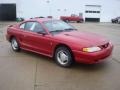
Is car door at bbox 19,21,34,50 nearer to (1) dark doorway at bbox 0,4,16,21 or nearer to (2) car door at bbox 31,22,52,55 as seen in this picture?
(2) car door at bbox 31,22,52,55

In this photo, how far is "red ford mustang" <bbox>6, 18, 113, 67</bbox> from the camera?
650 centimetres

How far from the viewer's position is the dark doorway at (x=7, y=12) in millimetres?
45497

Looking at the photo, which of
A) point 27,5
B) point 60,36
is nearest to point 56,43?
point 60,36

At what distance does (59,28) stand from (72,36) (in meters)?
0.91

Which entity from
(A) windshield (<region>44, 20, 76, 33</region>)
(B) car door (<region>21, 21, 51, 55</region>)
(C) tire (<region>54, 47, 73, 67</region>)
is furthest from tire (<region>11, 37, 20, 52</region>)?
(C) tire (<region>54, 47, 73, 67</region>)

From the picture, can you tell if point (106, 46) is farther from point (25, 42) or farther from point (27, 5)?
point (27, 5)

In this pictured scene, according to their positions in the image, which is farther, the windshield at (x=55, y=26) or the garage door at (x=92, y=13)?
the garage door at (x=92, y=13)

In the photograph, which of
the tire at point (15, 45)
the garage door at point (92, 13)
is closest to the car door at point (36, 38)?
the tire at point (15, 45)

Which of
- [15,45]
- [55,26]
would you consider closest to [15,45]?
[15,45]

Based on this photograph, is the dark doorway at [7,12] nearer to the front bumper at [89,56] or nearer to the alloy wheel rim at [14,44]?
the alloy wheel rim at [14,44]

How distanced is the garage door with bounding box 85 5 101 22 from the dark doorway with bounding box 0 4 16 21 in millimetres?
15112

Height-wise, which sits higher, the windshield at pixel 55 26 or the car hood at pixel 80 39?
the windshield at pixel 55 26

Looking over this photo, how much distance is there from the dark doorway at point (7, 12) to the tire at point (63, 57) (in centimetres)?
4006

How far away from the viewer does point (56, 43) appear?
7.14 metres
